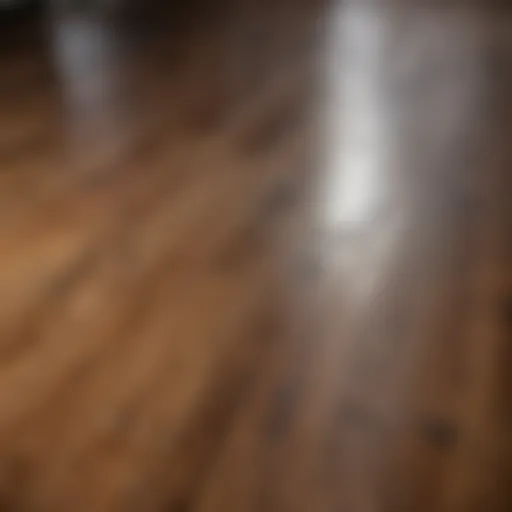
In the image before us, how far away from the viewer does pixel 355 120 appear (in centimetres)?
247

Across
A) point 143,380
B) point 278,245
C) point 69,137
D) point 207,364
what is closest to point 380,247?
point 278,245

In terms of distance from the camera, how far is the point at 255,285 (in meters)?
Answer: 1.59

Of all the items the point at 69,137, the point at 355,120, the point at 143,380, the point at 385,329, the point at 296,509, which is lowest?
the point at 296,509

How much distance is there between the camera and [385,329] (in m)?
1.45

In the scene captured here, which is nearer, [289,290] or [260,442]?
[260,442]

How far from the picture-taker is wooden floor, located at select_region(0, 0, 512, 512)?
3.75 feet

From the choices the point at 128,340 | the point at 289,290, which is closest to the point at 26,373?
the point at 128,340

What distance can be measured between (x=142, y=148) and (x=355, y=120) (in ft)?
2.39

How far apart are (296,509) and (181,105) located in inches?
69.9

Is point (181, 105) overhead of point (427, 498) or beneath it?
overhead

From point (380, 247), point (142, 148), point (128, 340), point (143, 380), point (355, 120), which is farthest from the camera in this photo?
point (355, 120)

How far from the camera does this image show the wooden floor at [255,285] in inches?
45.0

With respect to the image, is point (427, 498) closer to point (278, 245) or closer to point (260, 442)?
point (260, 442)

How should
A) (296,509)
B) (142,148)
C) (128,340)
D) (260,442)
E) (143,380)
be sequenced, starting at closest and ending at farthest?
(296,509)
(260,442)
(143,380)
(128,340)
(142,148)
